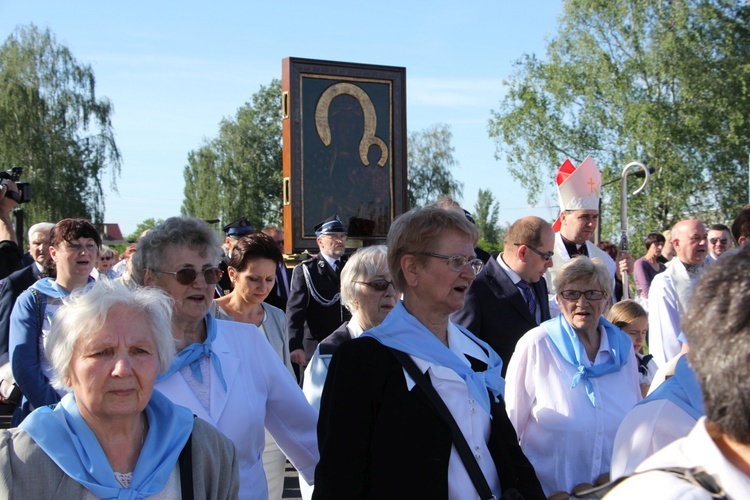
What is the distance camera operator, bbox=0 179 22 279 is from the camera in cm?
750

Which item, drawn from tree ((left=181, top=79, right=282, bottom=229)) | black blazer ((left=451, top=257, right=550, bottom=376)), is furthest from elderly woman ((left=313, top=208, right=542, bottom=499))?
tree ((left=181, top=79, right=282, bottom=229))

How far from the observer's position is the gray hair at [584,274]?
4.61 m

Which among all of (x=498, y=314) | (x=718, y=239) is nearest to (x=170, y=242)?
(x=498, y=314)

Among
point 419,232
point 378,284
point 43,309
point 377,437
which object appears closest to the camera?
point 377,437

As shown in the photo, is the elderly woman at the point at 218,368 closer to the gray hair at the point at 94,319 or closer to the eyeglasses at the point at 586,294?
the gray hair at the point at 94,319

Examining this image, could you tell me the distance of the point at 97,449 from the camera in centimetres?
268

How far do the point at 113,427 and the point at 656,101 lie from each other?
32925 millimetres

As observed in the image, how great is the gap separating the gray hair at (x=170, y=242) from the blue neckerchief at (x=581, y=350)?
171 centimetres

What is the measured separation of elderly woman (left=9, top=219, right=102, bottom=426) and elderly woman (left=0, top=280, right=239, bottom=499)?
1.77 meters

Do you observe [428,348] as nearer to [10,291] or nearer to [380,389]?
[380,389]

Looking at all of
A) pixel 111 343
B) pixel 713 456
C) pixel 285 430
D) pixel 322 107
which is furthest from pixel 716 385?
pixel 322 107

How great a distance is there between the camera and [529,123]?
Answer: 3581cm

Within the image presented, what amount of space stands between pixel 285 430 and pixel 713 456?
7.81 feet

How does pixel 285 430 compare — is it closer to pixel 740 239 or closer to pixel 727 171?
pixel 740 239
